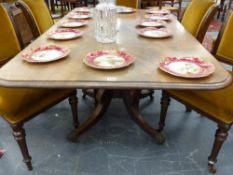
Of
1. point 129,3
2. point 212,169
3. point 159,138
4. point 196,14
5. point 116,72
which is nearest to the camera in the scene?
point 116,72

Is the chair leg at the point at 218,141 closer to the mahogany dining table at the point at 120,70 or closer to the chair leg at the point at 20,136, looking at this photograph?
the mahogany dining table at the point at 120,70

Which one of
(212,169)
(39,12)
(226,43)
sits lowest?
(212,169)

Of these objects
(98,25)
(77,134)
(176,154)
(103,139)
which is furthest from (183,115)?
(98,25)

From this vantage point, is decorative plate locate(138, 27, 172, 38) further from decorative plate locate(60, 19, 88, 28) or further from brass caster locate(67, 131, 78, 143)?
brass caster locate(67, 131, 78, 143)

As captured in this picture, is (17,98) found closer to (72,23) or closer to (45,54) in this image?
(45,54)

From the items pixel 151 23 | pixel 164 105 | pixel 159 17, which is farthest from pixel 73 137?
pixel 159 17

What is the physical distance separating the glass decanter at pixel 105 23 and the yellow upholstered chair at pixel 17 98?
0.42 meters

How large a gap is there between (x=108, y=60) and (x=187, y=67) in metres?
0.36

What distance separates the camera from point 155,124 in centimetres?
179

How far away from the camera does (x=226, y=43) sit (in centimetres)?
155

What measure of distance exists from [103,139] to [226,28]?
1.14 m

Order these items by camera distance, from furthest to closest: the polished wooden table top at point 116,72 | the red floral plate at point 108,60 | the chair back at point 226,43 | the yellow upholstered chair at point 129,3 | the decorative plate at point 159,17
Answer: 1. the yellow upholstered chair at point 129,3
2. the decorative plate at point 159,17
3. the chair back at point 226,43
4. the red floral plate at point 108,60
5. the polished wooden table top at point 116,72

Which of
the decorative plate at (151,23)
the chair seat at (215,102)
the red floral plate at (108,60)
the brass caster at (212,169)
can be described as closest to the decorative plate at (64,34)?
the red floral plate at (108,60)

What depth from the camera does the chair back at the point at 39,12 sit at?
169 centimetres
